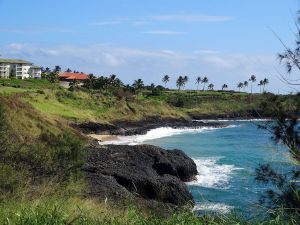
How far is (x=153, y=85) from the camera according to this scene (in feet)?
545

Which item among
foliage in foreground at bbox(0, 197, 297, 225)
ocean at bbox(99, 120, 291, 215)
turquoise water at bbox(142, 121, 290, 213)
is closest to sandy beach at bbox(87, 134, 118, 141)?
ocean at bbox(99, 120, 291, 215)

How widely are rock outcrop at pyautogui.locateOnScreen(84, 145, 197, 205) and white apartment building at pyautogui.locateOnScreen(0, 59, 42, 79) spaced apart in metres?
102

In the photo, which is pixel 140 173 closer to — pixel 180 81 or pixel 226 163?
pixel 226 163

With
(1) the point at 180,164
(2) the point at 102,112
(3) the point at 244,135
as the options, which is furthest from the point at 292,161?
(2) the point at 102,112

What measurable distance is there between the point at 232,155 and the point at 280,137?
37982 millimetres

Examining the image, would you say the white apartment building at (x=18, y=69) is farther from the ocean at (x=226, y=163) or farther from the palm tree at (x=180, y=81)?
the ocean at (x=226, y=163)

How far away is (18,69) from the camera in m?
140

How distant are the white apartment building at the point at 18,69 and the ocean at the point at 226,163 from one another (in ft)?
219

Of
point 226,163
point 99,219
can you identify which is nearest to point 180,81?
point 226,163

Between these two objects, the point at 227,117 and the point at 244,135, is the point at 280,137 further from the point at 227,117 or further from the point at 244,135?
the point at 227,117

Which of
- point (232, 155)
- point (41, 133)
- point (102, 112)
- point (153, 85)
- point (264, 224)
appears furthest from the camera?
point (153, 85)

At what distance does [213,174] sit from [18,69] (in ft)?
371

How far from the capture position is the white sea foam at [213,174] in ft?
104

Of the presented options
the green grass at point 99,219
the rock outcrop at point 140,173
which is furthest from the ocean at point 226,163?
the rock outcrop at point 140,173
